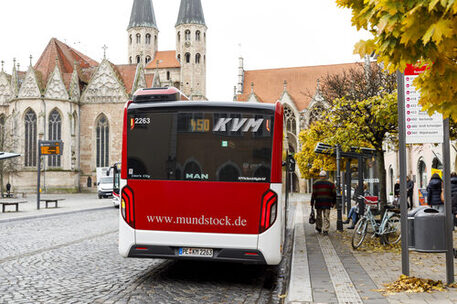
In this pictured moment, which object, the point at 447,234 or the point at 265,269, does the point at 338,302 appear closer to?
the point at 447,234

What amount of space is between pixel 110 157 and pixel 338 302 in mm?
56590

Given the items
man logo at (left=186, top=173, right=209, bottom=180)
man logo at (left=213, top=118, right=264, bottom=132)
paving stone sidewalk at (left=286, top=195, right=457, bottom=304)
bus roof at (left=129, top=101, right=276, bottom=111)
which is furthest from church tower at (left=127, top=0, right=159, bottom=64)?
man logo at (left=186, top=173, right=209, bottom=180)

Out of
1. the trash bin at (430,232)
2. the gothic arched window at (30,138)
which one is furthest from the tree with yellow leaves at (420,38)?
the gothic arched window at (30,138)

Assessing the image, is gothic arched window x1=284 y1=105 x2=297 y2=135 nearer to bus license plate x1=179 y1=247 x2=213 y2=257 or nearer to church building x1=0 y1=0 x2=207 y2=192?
church building x1=0 y1=0 x2=207 y2=192

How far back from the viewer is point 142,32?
87062 mm

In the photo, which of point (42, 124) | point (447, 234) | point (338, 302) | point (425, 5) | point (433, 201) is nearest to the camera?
point (425, 5)

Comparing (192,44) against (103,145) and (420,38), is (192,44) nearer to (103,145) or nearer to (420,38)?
(103,145)

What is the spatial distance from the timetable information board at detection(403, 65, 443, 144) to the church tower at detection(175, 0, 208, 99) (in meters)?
76.3

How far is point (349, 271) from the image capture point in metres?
7.68

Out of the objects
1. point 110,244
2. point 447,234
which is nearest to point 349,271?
point 447,234

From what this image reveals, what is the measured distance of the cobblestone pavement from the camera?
6273 mm

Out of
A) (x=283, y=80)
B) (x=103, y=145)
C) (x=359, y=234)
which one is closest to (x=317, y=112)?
(x=359, y=234)

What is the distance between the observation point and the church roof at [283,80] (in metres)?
69.3

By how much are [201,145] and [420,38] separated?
3.91 metres
